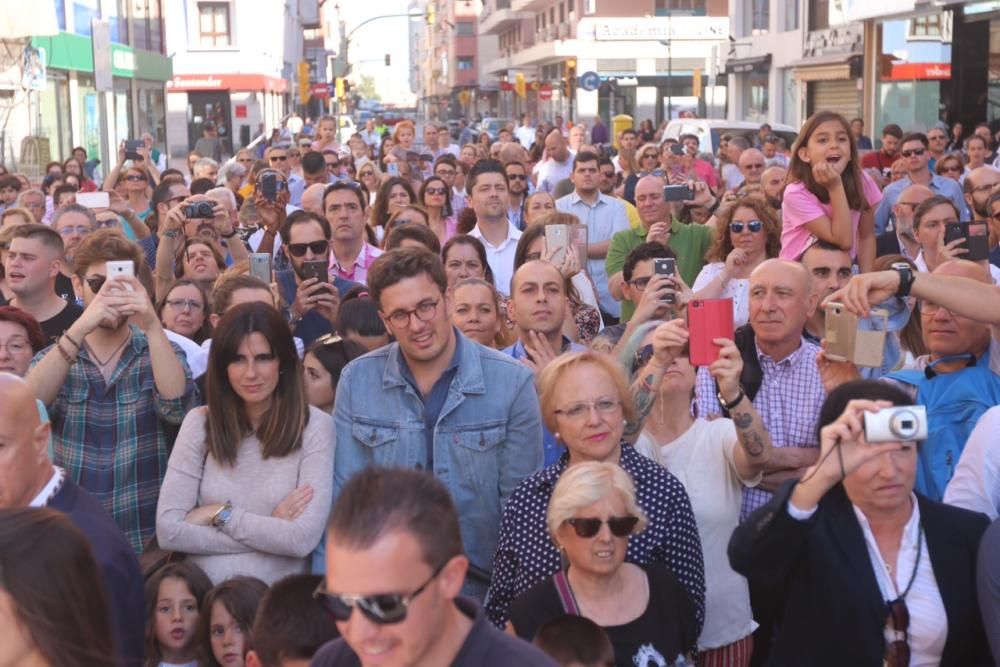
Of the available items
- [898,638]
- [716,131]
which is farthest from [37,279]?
[716,131]

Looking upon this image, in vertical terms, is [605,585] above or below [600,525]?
below

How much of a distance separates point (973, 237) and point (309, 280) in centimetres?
333

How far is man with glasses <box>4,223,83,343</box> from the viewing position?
6.98 metres

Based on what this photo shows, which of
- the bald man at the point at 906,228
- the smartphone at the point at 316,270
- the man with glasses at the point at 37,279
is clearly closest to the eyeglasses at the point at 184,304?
the man with glasses at the point at 37,279

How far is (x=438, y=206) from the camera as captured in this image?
38.1 feet

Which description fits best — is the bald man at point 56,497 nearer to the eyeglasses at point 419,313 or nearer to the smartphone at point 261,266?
the eyeglasses at point 419,313

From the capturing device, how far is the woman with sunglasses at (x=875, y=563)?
12.9ft

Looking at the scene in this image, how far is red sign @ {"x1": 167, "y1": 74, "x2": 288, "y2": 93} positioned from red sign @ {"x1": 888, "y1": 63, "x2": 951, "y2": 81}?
2966cm

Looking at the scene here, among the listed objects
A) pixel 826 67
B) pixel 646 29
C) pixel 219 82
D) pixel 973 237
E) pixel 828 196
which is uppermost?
pixel 646 29

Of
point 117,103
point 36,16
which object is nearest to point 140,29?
point 117,103

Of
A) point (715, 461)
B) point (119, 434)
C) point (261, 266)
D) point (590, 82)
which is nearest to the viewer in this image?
point (715, 461)

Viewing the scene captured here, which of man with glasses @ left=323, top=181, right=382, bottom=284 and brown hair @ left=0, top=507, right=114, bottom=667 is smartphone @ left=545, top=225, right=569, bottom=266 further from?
brown hair @ left=0, top=507, right=114, bottom=667

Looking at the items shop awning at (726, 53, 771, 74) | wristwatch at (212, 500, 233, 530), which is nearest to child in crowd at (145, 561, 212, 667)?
wristwatch at (212, 500, 233, 530)

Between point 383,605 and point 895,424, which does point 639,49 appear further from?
point 383,605
